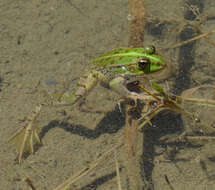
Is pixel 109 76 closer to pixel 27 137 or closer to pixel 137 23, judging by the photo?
pixel 137 23

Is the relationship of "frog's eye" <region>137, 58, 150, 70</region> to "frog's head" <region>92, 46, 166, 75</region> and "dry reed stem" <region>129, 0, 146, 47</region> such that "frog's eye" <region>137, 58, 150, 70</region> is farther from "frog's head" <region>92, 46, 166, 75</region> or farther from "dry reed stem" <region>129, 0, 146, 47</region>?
"dry reed stem" <region>129, 0, 146, 47</region>

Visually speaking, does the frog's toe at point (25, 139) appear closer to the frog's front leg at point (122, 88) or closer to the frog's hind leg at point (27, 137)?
the frog's hind leg at point (27, 137)

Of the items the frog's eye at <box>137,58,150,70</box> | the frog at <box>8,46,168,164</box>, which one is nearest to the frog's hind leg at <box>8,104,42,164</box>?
the frog at <box>8,46,168,164</box>

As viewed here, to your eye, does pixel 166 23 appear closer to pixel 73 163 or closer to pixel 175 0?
pixel 175 0

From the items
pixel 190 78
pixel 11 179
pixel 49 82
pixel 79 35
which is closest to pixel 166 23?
pixel 190 78

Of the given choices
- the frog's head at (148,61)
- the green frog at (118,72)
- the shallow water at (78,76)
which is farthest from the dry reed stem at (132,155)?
the frog's head at (148,61)

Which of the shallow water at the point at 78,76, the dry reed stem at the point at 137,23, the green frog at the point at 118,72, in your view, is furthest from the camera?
the dry reed stem at the point at 137,23
